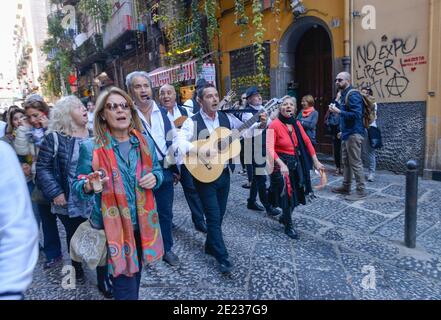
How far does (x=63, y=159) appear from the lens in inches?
115

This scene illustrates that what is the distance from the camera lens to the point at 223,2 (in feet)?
32.3

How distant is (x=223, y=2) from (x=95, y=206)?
30.3 feet

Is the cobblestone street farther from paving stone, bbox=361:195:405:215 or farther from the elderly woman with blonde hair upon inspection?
the elderly woman with blonde hair

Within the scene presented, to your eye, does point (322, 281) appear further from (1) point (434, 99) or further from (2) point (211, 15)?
(2) point (211, 15)

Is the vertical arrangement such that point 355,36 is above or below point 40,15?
below

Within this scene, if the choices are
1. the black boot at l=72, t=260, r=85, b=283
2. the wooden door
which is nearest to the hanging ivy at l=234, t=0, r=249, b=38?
the wooden door

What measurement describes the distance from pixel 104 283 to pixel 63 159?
1160 mm

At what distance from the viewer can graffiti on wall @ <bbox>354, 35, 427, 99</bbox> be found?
5.93 metres

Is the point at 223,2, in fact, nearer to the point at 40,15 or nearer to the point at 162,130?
the point at 162,130

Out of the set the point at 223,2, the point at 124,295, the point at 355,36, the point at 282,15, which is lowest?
the point at 124,295

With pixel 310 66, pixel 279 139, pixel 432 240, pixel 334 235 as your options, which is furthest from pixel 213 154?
pixel 310 66

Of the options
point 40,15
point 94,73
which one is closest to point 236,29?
point 94,73

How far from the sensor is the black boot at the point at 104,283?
9.50 feet
